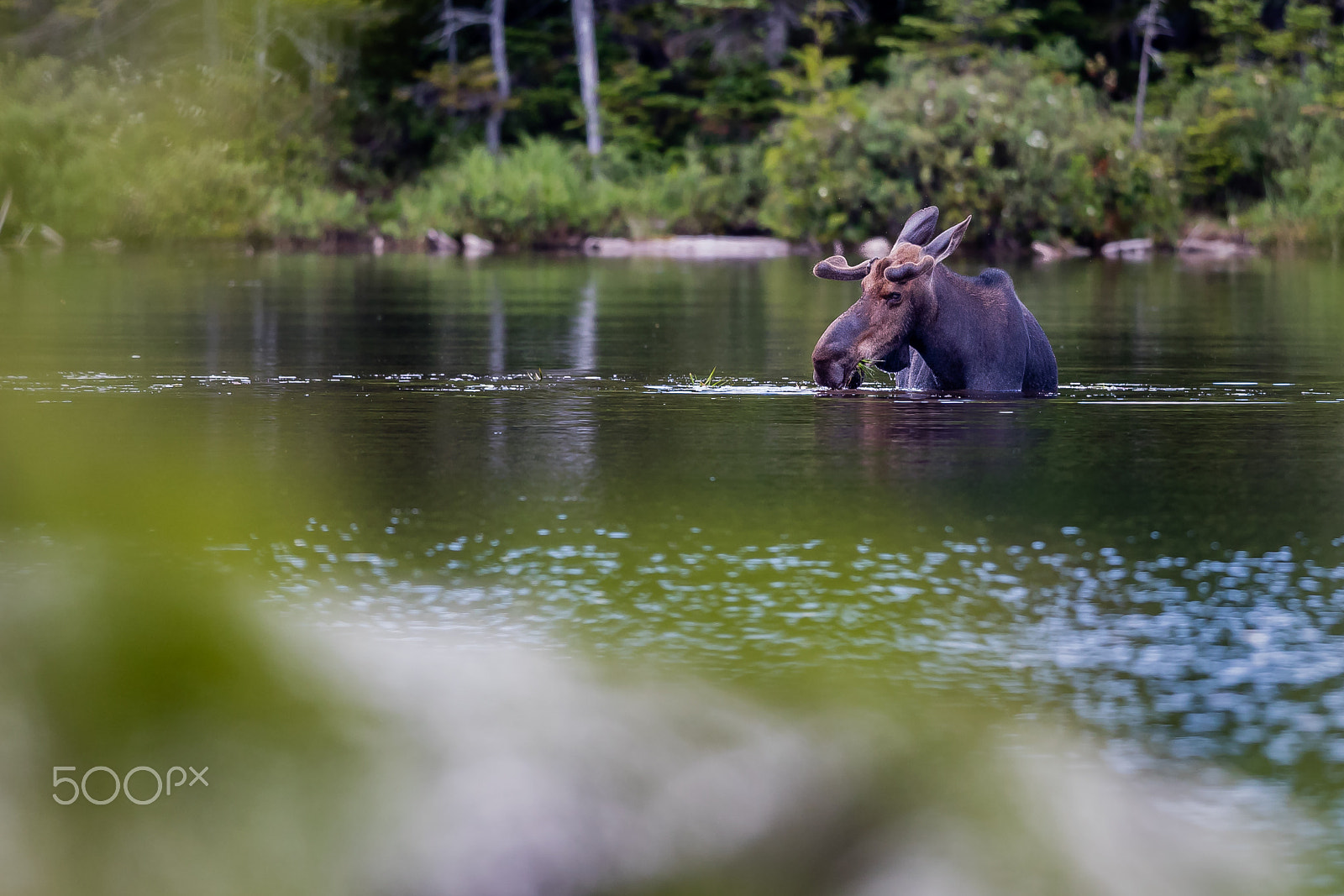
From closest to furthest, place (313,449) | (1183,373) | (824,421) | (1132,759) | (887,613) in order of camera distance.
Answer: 1. (1132,759)
2. (887,613)
3. (313,449)
4. (824,421)
5. (1183,373)

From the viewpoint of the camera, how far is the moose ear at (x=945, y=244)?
492 inches

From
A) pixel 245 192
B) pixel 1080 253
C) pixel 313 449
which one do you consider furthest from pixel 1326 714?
pixel 245 192

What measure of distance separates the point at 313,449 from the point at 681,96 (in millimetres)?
44142

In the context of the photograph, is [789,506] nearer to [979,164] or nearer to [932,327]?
[932,327]

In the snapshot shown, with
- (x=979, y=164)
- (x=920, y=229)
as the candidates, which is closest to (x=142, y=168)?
(x=979, y=164)

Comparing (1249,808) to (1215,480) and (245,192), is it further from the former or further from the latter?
(245,192)

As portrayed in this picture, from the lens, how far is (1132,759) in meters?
5.13

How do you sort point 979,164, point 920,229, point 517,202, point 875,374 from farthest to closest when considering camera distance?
point 517,202
point 979,164
point 875,374
point 920,229

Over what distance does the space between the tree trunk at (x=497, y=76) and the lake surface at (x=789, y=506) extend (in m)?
32.6

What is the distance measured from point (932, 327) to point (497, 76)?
130 feet

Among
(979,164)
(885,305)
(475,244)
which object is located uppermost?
(979,164)

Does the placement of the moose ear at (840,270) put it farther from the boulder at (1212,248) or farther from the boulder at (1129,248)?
the boulder at (1129,248)

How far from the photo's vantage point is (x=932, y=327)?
42.0ft

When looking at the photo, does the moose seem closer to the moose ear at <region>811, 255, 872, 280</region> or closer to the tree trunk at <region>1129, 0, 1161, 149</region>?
the moose ear at <region>811, 255, 872, 280</region>
